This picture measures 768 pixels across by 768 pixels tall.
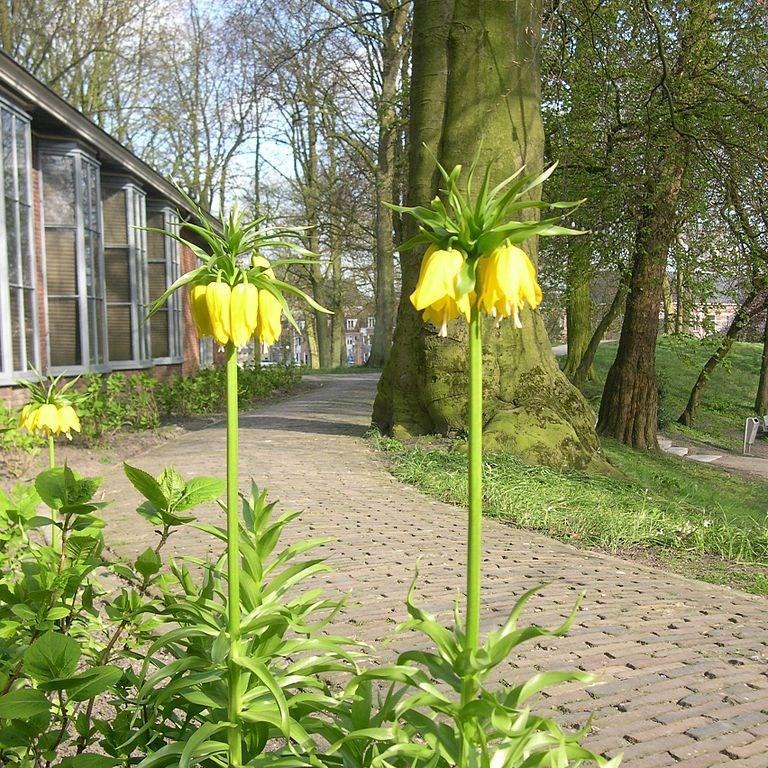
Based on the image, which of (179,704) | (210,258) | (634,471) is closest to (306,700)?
(179,704)

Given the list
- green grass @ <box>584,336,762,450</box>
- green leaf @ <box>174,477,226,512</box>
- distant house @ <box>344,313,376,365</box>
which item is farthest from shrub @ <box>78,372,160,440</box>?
distant house @ <box>344,313,376,365</box>

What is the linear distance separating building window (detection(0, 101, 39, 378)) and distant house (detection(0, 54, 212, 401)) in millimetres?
15

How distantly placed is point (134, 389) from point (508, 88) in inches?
275

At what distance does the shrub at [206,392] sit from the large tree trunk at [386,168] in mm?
4265

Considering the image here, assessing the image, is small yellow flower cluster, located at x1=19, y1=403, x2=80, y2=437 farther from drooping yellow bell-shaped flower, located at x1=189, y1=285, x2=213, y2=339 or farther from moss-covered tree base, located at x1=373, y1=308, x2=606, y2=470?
moss-covered tree base, located at x1=373, y1=308, x2=606, y2=470

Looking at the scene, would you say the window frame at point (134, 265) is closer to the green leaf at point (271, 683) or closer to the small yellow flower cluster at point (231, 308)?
the small yellow flower cluster at point (231, 308)

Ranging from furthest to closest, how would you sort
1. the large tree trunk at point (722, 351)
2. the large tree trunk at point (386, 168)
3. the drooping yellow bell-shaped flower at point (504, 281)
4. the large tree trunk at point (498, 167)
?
the large tree trunk at point (386, 168) → the large tree trunk at point (722, 351) → the large tree trunk at point (498, 167) → the drooping yellow bell-shaped flower at point (504, 281)

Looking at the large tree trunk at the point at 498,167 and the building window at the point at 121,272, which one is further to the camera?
the building window at the point at 121,272

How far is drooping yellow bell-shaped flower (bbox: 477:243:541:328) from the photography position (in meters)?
1.61

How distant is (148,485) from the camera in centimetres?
186

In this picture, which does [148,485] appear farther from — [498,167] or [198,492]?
[498,167]

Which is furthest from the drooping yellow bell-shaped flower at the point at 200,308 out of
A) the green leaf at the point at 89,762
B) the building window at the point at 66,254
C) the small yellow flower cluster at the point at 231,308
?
the building window at the point at 66,254

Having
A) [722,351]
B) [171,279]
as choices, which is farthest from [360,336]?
[722,351]

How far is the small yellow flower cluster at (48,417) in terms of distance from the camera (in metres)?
3.22
